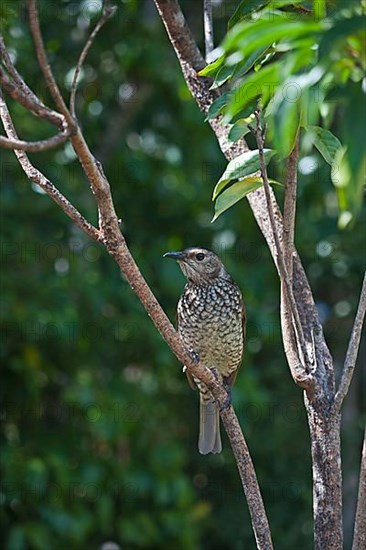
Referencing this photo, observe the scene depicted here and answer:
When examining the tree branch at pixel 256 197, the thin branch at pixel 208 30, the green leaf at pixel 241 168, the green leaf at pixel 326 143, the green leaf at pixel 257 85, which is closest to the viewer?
the green leaf at pixel 257 85

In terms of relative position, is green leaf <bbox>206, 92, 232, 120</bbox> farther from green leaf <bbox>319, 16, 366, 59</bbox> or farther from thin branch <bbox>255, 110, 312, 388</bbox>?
green leaf <bbox>319, 16, 366, 59</bbox>

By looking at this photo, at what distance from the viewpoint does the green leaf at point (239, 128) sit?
180 cm

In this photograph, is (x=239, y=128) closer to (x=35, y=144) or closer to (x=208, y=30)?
(x=35, y=144)

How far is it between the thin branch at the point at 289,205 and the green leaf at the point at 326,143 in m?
0.08

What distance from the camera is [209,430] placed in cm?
358

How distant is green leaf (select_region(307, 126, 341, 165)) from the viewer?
179 centimetres

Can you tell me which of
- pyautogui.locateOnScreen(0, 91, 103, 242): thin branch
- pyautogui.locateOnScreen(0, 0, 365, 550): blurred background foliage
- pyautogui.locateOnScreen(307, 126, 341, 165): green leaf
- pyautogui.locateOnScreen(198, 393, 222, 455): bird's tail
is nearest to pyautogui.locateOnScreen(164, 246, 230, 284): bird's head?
pyautogui.locateOnScreen(198, 393, 222, 455): bird's tail

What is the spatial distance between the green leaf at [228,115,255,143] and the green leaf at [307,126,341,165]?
0.43 ft

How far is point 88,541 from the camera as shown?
482 centimetres

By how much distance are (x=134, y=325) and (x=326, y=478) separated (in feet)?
9.16

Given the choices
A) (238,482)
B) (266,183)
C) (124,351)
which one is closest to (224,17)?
(124,351)

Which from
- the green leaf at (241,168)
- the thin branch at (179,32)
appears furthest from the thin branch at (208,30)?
the green leaf at (241,168)

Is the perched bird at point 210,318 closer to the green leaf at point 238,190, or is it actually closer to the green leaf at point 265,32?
the green leaf at point 238,190

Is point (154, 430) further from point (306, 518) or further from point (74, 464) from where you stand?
point (306, 518)
